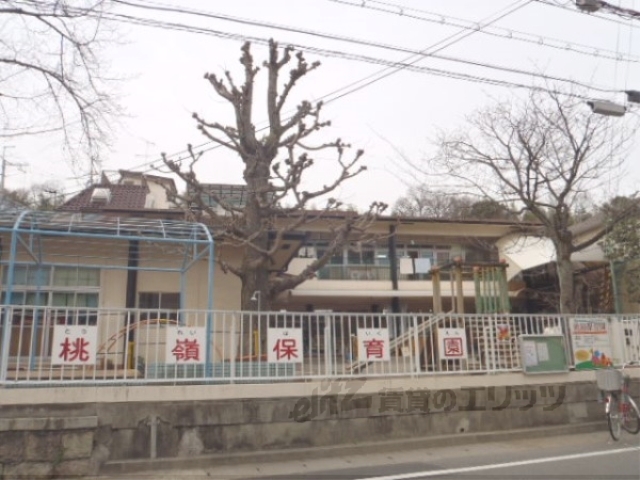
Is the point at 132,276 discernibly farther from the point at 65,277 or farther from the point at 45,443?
the point at 45,443

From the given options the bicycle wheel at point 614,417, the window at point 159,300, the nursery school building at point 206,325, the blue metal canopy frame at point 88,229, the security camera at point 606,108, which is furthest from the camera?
the window at point 159,300

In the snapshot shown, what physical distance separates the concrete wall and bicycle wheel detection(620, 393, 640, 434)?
805 millimetres

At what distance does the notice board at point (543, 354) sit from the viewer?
9711mm

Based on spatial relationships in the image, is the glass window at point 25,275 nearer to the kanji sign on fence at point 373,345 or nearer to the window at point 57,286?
the window at point 57,286

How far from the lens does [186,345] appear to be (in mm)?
7785

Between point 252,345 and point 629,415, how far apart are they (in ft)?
20.9

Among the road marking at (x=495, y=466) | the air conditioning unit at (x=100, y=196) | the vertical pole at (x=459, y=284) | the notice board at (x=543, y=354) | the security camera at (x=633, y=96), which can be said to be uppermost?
the air conditioning unit at (x=100, y=196)

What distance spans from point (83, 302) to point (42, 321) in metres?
8.90

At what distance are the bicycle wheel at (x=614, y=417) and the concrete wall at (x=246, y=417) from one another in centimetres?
86

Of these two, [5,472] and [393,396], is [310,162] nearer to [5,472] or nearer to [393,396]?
[393,396]

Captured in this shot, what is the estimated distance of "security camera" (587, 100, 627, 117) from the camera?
31.4 ft

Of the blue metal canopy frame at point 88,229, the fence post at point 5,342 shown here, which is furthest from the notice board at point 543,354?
the fence post at point 5,342

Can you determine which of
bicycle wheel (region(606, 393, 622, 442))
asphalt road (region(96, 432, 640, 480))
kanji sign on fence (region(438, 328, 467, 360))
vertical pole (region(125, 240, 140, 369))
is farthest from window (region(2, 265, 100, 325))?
bicycle wheel (region(606, 393, 622, 442))

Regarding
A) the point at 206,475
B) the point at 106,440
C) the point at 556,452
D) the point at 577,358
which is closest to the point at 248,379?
the point at 206,475
